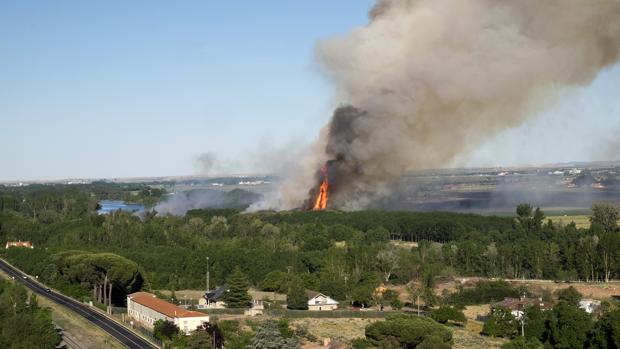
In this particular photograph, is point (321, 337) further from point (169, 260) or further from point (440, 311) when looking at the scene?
point (169, 260)

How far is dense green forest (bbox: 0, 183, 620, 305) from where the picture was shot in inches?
3024

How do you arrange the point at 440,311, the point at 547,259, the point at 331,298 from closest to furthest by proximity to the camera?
the point at 440,311 → the point at 331,298 → the point at 547,259

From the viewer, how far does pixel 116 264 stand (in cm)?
7350

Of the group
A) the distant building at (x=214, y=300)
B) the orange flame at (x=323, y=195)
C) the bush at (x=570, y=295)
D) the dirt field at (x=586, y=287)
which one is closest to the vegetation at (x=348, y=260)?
the bush at (x=570, y=295)

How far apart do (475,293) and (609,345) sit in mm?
28600

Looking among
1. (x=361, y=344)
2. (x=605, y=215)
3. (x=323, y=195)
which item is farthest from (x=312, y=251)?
(x=361, y=344)

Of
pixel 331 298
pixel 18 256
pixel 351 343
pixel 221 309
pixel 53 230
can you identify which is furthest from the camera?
pixel 53 230

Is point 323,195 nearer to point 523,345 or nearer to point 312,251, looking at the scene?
point 312,251

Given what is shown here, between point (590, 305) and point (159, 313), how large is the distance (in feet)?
102

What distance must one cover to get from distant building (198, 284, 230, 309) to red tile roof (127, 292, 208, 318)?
14.2ft

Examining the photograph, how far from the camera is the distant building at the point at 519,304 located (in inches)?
2442

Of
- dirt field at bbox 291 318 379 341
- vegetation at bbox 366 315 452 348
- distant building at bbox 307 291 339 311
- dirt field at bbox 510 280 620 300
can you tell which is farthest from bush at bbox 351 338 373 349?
dirt field at bbox 510 280 620 300

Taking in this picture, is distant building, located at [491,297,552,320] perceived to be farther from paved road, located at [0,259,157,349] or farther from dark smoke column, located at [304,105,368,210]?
dark smoke column, located at [304,105,368,210]

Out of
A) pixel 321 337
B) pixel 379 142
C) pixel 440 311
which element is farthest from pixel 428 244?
pixel 321 337
